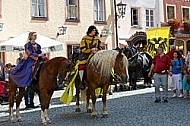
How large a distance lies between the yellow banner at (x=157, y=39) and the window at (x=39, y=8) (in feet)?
19.2

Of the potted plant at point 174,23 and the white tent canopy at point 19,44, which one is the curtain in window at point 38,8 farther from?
the potted plant at point 174,23

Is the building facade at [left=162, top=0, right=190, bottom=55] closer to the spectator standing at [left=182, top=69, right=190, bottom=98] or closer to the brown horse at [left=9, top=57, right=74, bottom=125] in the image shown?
the spectator standing at [left=182, top=69, right=190, bottom=98]

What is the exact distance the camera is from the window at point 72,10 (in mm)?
25056

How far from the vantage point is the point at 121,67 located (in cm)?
1116

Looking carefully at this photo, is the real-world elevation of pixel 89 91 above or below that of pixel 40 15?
below

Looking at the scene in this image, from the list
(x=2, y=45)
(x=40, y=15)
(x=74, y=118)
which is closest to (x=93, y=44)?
(x=74, y=118)

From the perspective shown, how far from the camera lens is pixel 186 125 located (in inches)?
381

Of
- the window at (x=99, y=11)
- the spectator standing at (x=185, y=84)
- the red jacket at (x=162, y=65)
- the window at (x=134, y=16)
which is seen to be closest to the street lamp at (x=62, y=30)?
the window at (x=99, y=11)

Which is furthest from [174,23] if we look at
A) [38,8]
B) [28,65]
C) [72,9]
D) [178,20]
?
[28,65]

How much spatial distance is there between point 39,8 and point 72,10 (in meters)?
2.31

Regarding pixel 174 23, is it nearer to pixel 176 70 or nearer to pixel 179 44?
pixel 179 44

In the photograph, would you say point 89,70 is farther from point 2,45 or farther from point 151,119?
point 2,45

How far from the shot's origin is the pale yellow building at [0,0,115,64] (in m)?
22.0

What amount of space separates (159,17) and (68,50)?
9.22 metres
